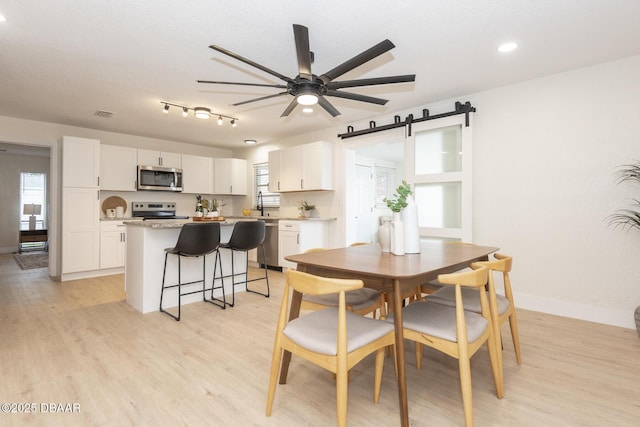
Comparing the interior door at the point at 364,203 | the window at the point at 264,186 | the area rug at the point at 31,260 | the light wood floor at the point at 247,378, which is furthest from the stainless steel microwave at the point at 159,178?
the interior door at the point at 364,203

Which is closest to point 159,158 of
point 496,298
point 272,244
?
point 272,244

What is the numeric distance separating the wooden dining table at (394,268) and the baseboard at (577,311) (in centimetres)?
155

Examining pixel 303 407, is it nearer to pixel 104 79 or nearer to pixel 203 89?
pixel 203 89

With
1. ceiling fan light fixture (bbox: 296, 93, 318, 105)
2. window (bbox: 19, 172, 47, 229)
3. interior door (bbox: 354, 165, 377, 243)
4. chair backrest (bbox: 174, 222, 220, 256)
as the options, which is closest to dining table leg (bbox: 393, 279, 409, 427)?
ceiling fan light fixture (bbox: 296, 93, 318, 105)

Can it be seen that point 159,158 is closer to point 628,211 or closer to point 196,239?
point 196,239

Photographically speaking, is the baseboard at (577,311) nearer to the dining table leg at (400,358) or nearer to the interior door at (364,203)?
the dining table leg at (400,358)

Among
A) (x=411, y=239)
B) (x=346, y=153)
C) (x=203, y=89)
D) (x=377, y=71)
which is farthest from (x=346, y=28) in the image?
(x=346, y=153)

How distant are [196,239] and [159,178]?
339 centimetres

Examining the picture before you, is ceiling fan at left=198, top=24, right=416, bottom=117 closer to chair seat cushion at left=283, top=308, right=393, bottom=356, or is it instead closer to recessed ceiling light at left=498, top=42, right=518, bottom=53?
recessed ceiling light at left=498, top=42, right=518, bottom=53

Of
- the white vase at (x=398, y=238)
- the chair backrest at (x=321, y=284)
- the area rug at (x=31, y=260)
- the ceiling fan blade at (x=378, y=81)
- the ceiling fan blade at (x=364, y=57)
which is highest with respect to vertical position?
the ceiling fan blade at (x=364, y=57)

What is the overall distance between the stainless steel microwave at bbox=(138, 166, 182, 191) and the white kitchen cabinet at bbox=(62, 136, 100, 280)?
714 mm

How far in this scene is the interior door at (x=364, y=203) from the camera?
6.64m

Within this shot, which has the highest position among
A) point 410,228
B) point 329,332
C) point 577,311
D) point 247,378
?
point 410,228

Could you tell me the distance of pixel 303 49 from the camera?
1975mm
